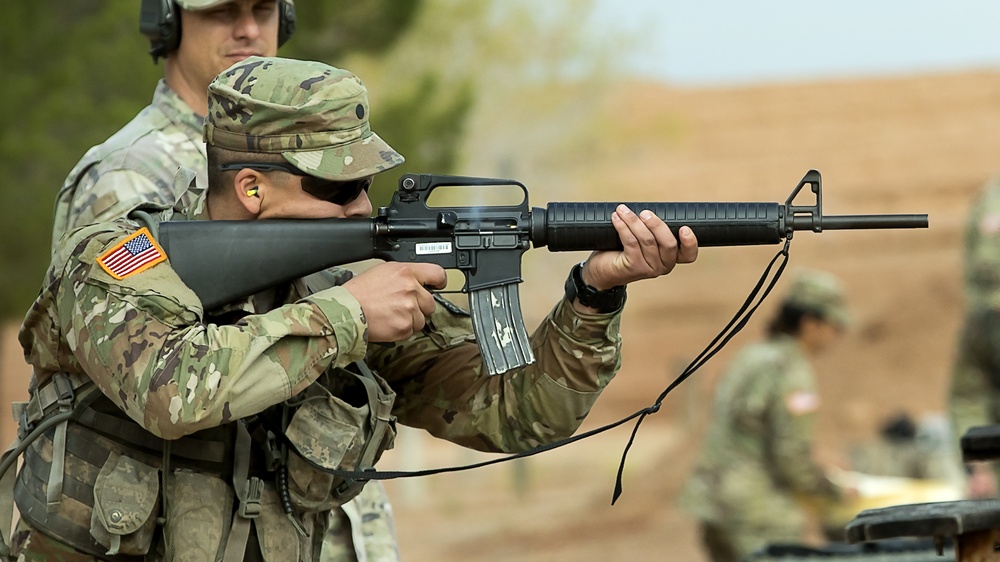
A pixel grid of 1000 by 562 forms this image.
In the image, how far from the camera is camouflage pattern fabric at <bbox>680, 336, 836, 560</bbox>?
27.3 feet

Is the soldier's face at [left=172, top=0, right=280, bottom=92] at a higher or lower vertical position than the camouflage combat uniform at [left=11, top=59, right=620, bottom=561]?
higher

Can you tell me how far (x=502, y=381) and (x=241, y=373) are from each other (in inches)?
33.0

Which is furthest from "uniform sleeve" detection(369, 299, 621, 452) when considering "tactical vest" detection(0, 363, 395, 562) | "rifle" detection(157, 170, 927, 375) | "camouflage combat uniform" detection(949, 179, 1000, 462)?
"camouflage combat uniform" detection(949, 179, 1000, 462)

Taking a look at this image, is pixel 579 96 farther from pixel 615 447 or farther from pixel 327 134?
pixel 327 134

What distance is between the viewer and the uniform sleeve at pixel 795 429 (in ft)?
27.2

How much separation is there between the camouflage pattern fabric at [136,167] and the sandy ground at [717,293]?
1284 cm

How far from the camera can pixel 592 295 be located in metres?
Result: 3.65

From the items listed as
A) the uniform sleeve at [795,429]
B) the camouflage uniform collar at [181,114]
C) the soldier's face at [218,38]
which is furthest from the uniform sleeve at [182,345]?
the uniform sleeve at [795,429]

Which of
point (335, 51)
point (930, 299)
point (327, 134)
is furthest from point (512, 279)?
point (930, 299)

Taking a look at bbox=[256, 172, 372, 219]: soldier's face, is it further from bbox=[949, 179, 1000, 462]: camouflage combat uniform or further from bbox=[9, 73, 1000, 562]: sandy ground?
bbox=[9, 73, 1000, 562]: sandy ground

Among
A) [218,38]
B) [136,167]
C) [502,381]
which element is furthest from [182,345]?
[218,38]

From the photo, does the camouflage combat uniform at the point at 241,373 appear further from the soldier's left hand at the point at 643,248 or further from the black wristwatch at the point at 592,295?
the soldier's left hand at the point at 643,248

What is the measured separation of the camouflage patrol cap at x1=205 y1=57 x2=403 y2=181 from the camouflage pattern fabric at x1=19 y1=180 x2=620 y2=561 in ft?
0.99

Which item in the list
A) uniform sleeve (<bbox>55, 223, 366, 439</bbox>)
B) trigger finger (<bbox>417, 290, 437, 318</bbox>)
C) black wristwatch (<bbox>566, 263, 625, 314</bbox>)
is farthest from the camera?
black wristwatch (<bbox>566, 263, 625, 314</bbox>)
